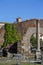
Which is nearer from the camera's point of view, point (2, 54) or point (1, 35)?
point (2, 54)

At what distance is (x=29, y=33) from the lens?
3891cm

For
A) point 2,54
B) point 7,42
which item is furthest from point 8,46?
point 2,54

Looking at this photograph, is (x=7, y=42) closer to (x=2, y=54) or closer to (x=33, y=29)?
(x=33, y=29)

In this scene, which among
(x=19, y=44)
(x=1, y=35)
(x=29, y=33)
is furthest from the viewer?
(x=1, y=35)

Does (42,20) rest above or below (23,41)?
above

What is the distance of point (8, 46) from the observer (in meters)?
38.8

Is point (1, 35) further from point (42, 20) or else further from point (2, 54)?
point (2, 54)

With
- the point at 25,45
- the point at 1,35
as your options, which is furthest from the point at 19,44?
the point at 1,35

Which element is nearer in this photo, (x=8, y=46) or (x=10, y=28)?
(x=8, y=46)

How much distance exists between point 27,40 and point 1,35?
954 cm

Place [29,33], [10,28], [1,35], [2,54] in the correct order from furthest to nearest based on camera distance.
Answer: [1,35] → [10,28] → [29,33] → [2,54]

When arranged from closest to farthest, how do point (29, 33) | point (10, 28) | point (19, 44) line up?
point (19, 44)
point (29, 33)
point (10, 28)

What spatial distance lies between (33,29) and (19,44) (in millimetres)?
3922

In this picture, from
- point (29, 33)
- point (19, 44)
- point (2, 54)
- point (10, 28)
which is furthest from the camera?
point (10, 28)
